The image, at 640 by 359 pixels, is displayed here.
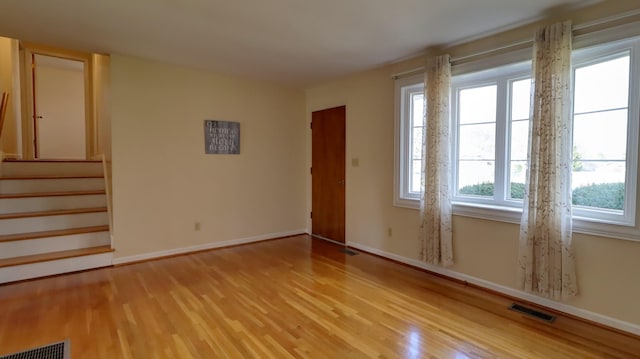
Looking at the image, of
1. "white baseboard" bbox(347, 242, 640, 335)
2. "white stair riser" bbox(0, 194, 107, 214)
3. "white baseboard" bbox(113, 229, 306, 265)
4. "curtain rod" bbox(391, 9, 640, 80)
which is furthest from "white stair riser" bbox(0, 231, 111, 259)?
"curtain rod" bbox(391, 9, 640, 80)

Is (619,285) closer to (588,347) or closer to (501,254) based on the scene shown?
(588,347)

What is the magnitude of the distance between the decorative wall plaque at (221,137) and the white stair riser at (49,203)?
1.50m

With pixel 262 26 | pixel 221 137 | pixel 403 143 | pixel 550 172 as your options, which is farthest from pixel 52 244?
pixel 550 172

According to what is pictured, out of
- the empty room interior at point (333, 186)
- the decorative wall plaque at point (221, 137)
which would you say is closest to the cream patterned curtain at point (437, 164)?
the empty room interior at point (333, 186)

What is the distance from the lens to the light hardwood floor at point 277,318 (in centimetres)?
215

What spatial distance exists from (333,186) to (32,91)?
204 inches

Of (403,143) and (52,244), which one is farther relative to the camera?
(403,143)

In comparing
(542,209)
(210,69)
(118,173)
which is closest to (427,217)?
(542,209)

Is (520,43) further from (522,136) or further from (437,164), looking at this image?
(437,164)

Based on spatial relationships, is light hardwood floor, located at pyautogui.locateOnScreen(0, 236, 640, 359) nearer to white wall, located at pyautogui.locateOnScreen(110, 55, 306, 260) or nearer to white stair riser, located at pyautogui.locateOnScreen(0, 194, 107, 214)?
white wall, located at pyautogui.locateOnScreen(110, 55, 306, 260)

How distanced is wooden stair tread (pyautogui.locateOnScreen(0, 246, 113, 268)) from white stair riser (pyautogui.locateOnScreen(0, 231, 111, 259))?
0.21 ft

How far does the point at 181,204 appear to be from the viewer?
4254 millimetres

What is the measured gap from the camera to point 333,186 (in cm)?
493

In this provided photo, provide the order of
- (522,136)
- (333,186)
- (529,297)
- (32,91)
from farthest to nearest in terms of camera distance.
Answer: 1. (32,91)
2. (333,186)
3. (522,136)
4. (529,297)
